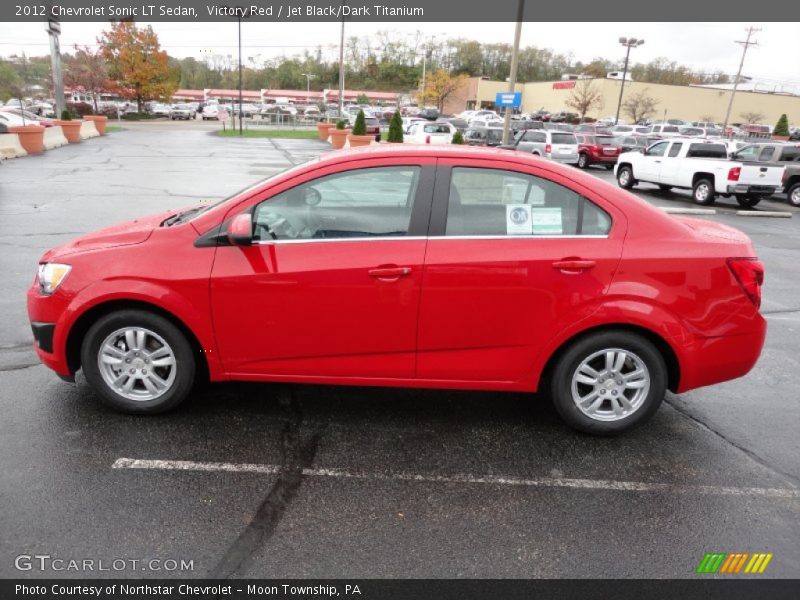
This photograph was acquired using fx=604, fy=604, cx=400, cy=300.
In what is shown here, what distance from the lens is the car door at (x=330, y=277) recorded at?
3682 mm

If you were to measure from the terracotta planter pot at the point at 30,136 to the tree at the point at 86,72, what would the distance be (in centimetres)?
3745

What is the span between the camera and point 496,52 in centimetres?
14225

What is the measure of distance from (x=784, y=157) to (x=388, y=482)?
18976mm

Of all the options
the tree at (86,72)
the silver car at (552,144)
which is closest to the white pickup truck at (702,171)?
the silver car at (552,144)

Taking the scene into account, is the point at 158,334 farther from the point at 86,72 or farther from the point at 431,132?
the point at 86,72

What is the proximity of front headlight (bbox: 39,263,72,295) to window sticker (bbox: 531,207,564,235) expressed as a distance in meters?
2.97

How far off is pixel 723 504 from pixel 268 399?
9.73ft

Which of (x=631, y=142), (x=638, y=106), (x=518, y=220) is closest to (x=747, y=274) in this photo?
(x=518, y=220)

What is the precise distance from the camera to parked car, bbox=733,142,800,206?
1745 cm

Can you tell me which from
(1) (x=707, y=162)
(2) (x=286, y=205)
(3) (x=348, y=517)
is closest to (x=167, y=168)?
(1) (x=707, y=162)

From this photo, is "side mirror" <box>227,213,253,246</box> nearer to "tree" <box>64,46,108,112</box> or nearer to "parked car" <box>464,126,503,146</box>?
"parked car" <box>464,126,503,146</box>

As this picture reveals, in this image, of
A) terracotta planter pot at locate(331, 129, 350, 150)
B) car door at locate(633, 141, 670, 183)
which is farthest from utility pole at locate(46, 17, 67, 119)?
car door at locate(633, 141, 670, 183)

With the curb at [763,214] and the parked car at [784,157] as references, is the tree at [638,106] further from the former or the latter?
the curb at [763,214]
